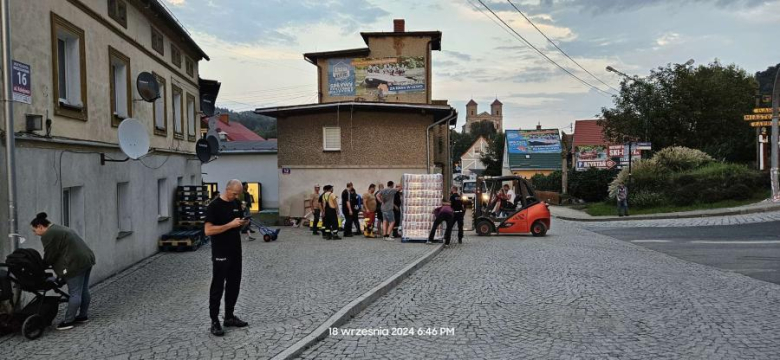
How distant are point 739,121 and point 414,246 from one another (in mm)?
36049

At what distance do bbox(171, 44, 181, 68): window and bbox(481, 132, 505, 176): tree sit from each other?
7002cm

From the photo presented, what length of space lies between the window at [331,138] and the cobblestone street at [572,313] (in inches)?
534

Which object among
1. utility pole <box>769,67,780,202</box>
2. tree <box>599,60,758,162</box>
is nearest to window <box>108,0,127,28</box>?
utility pole <box>769,67,780,202</box>

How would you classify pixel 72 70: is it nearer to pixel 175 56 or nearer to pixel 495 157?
pixel 175 56

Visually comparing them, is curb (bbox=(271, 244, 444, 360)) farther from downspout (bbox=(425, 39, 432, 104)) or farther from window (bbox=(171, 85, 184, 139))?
downspout (bbox=(425, 39, 432, 104))

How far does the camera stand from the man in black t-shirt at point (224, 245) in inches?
273

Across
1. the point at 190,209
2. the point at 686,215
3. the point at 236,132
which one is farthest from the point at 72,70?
the point at 236,132

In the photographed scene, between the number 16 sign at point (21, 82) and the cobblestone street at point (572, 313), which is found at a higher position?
the number 16 sign at point (21, 82)

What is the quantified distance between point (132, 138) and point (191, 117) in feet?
31.3

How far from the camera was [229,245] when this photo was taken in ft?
23.2

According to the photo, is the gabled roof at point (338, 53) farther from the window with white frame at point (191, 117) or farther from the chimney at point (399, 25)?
the window with white frame at point (191, 117)

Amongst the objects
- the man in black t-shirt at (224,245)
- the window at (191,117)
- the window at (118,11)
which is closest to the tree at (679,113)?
the window at (191,117)

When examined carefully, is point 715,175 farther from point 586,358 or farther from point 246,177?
point 586,358

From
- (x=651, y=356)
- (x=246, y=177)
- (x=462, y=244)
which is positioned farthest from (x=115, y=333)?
(x=246, y=177)
